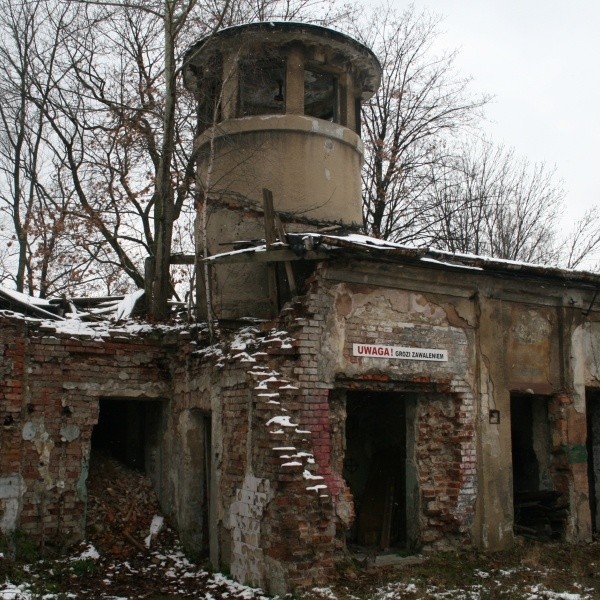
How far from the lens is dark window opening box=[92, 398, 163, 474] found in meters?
12.0

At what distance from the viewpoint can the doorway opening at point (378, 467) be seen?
11211mm

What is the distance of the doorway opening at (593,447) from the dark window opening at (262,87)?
271 inches

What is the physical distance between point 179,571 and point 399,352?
157 inches

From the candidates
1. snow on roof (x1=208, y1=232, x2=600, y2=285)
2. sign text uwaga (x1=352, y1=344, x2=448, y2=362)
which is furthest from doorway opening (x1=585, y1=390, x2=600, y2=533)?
sign text uwaga (x1=352, y1=344, x2=448, y2=362)

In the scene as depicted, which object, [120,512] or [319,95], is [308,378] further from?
[319,95]

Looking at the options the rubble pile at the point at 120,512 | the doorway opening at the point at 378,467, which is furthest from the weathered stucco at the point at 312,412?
the rubble pile at the point at 120,512

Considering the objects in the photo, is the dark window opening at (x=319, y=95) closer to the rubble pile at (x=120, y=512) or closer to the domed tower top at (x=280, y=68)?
the domed tower top at (x=280, y=68)

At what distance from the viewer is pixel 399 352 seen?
9.41 metres

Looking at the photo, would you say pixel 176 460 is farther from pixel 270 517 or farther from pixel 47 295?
pixel 47 295

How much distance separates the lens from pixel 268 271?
1014 cm

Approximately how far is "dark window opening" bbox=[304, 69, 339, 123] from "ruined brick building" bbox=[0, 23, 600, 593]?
5cm

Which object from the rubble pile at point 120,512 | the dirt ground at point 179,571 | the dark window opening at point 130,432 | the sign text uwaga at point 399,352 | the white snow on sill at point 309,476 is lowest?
the dirt ground at point 179,571

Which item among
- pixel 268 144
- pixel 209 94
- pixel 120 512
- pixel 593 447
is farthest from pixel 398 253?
pixel 593 447

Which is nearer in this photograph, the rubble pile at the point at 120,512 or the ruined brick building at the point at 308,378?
the ruined brick building at the point at 308,378
